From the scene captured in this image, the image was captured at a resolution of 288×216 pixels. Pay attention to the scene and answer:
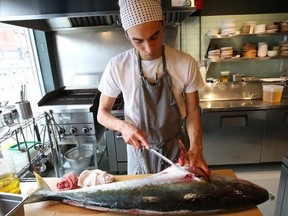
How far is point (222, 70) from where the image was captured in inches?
119

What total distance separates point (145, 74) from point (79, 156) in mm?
1743

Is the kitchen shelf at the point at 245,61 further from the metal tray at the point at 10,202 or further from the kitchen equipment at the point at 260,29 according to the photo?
the metal tray at the point at 10,202

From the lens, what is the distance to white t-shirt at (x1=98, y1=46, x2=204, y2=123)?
1.29 m

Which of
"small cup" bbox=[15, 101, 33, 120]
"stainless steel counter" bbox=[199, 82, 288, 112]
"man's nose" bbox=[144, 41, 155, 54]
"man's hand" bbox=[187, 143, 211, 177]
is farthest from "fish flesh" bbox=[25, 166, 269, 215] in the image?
"stainless steel counter" bbox=[199, 82, 288, 112]

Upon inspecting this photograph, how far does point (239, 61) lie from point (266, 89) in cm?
57

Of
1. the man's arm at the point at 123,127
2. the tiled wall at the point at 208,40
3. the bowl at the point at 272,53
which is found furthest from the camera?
the tiled wall at the point at 208,40

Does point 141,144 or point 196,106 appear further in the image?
point 196,106

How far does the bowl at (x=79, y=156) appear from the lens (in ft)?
8.04

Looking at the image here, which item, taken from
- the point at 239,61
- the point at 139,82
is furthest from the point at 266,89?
the point at 139,82

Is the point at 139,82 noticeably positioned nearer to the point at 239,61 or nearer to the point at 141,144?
the point at 141,144

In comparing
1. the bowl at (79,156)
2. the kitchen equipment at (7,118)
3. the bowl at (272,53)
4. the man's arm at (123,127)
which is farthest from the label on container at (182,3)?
the bowl at (79,156)

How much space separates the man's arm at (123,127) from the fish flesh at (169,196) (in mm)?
192

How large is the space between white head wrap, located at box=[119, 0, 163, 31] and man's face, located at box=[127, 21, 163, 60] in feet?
0.08

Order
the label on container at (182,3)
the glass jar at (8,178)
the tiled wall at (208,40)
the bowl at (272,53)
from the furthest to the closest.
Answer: the tiled wall at (208,40) → the bowl at (272,53) → the label on container at (182,3) → the glass jar at (8,178)
